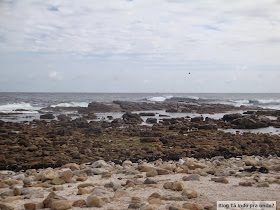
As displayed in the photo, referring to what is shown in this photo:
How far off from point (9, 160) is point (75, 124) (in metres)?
11.2

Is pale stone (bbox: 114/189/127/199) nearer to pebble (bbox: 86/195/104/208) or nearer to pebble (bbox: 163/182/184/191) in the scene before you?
pebble (bbox: 86/195/104/208)

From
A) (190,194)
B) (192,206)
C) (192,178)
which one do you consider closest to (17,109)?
(192,178)

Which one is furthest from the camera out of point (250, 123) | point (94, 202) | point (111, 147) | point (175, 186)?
point (250, 123)

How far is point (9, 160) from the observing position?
1088 centimetres

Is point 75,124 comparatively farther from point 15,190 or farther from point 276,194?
point 276,194

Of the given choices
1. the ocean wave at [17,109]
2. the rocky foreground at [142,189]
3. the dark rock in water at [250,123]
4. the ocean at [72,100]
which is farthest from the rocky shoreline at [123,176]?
the ocean at [72,100]

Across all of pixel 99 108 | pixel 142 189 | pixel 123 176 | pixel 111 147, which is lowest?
pixel 111 147

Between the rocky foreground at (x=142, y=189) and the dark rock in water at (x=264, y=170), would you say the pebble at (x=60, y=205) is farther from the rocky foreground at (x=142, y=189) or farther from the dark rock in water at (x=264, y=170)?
the dark rock in water at (x=264, y=170)

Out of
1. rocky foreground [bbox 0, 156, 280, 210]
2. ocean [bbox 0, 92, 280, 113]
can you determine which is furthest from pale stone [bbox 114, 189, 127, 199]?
ocean [bbox 0, 92, 280, 113]

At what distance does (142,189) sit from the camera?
5785mm

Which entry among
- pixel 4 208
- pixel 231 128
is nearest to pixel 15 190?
pixel 4 208

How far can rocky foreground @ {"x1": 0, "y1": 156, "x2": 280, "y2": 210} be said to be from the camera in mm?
4816

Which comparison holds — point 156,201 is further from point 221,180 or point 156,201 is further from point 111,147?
point 111,147

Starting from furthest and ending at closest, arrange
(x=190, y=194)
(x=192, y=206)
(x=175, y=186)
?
1. (x=175, y=186)
2. (x=190, y=194)
3. (x=192, y=206)
